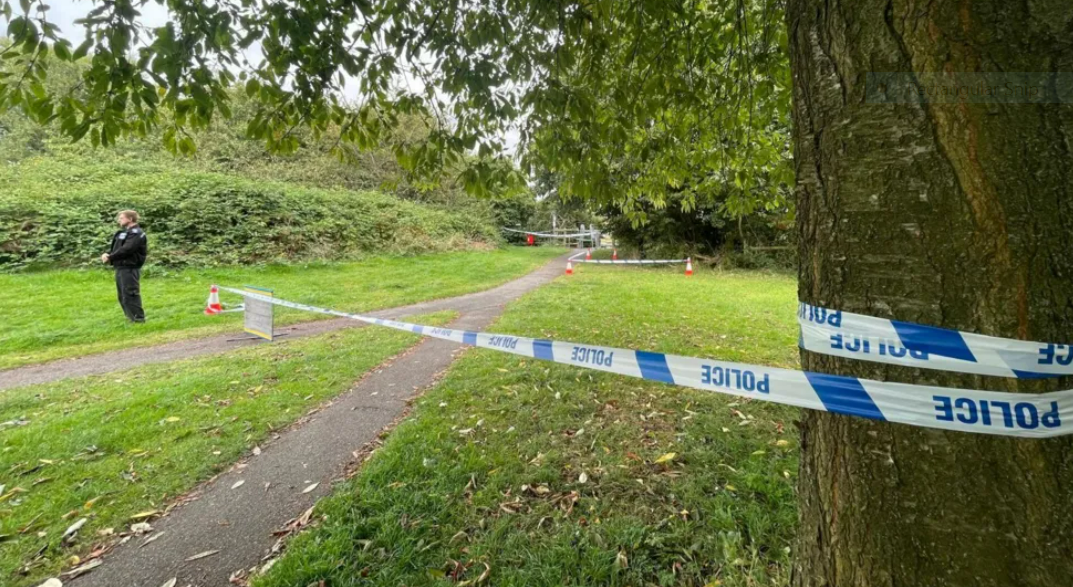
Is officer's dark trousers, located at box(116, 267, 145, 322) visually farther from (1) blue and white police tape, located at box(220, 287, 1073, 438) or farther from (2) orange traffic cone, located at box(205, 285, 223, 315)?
(1) blue and white police tape, located at box(220, 287, 1073, 438)

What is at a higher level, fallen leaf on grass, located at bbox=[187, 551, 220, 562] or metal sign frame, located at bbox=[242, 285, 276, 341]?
metal sign frame, located at bbox=[242, 285, 276, 341]

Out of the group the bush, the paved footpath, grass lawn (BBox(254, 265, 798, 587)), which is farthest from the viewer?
the bush

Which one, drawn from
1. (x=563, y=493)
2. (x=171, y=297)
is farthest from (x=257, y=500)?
(x=171, y=297)

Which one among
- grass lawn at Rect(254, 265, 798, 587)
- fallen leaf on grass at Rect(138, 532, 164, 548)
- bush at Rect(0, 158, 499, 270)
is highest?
bush at Rect(0, 158, 499, 270)

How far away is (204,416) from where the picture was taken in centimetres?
392

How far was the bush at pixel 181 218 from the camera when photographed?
10.8 m

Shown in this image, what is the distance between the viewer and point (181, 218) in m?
12.5

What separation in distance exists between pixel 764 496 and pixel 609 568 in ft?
3.59

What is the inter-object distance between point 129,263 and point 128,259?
0.22 feet

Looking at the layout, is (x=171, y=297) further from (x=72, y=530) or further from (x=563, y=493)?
(x=563, y=493)

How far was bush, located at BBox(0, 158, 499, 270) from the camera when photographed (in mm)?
10797

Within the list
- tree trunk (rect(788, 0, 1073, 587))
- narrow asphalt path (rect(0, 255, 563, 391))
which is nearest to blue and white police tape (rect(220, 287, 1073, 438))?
tree trunk (rect(788, 0, 1073, 587))

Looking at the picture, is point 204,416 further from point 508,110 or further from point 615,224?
point 615,224

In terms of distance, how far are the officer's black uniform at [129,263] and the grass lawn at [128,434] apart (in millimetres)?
2844
